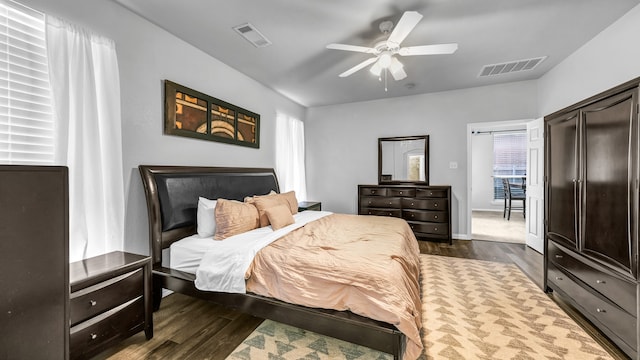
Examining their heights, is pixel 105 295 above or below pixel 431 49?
below

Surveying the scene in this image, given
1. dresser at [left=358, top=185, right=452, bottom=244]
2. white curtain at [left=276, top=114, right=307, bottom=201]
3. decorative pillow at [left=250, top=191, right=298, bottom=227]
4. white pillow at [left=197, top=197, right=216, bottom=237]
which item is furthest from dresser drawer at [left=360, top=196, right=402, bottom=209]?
white pillow at [left=197, top=197, right=216, bottom=237]

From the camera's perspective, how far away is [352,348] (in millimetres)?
1780

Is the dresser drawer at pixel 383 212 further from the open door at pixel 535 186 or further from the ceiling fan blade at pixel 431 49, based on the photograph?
the ceiling fan blade at pixel 431 49

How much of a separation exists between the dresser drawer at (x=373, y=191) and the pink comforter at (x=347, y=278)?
103 inches

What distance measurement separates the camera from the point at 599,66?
2.88m

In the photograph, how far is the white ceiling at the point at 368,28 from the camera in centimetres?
227

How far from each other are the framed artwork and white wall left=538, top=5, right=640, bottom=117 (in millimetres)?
4285

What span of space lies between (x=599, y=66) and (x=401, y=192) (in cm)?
287

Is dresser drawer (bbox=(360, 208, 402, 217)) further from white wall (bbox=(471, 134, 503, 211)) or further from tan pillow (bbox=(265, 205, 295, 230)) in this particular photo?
white wall (bbox=(471, 134, 503, 211))

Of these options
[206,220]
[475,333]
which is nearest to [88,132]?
[206,220]

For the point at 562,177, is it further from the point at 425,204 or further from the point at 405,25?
the point at 425,204

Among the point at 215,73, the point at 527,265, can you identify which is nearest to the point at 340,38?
the point at 215,73

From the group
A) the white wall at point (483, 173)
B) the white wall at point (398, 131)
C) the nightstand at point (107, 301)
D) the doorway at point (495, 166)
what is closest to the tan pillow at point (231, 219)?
the nightstand at point (107, 301)

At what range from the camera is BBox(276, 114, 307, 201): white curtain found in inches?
187
